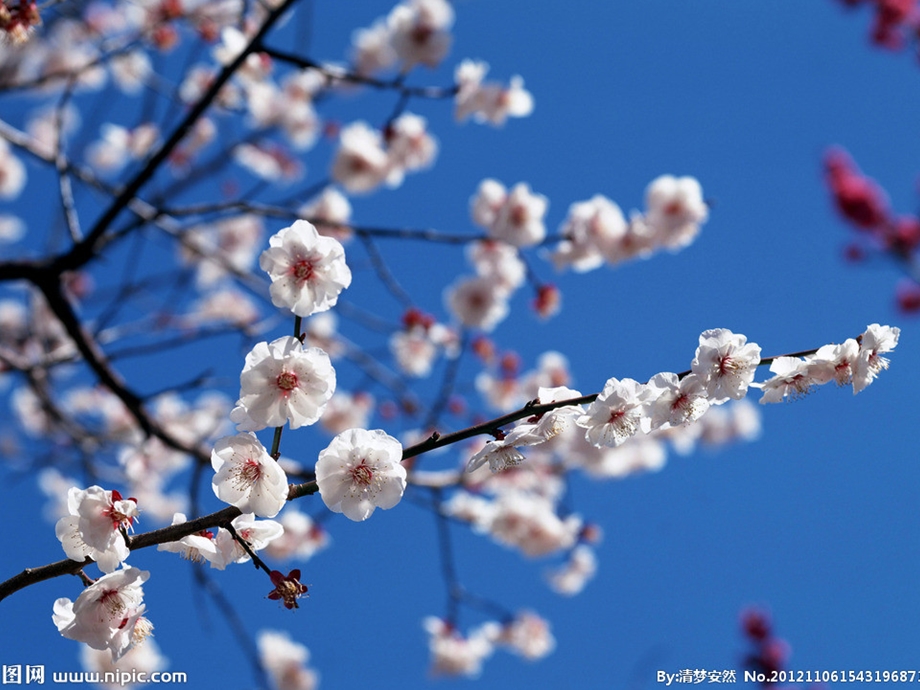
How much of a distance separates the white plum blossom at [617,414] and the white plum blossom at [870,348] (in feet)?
1.56

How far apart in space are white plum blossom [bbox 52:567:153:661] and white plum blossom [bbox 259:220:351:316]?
2.13 ft

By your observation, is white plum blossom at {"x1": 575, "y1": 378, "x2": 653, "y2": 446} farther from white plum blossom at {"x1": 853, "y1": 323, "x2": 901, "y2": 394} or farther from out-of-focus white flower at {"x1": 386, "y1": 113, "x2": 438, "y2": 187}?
out-of-focus white flower at {"x1": 386, "y1": 113, "x2": 438, "y2": 187}

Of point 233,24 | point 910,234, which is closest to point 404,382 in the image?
point 233,24

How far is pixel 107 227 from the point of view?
9.80 feet

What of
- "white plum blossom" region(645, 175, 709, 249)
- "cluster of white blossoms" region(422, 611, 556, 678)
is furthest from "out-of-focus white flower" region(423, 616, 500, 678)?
"white plum blossom" region(645, 175, 709, 249)

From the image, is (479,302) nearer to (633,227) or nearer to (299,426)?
(633,227)

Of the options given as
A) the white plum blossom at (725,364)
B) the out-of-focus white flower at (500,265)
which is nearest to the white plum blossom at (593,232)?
the out-of-focus white flower at (500,265)

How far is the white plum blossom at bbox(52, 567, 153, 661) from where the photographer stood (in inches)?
55.1

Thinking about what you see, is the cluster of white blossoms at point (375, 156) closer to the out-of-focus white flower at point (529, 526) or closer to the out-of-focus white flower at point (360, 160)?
the out-of-focus white flower at point (360, 160)

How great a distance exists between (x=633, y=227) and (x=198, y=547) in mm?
3633

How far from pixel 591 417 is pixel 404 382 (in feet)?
8.88

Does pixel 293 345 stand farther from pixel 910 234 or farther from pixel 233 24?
pixel 910 234

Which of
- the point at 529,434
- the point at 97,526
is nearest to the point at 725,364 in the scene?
the point at 529,434

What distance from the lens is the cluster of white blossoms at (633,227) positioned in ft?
14.2
